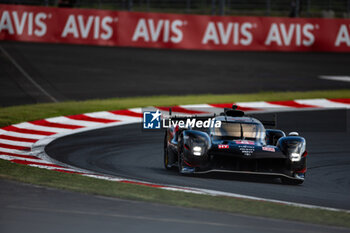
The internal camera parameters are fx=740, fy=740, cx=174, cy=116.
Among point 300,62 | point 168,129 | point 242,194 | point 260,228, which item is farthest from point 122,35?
point 260,228

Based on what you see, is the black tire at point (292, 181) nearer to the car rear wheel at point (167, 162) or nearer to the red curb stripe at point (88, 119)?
the car rear wheel at point (167, 162)

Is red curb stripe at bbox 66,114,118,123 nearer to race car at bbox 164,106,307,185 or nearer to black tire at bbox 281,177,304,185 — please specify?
race car at bbox 164,106,307,185

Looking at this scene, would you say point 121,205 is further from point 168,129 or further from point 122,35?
point 122,35

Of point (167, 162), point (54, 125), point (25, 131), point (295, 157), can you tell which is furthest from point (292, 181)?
point (54, 125)

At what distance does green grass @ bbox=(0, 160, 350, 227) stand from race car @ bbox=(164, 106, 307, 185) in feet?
5.15

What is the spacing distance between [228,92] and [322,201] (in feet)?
44.9

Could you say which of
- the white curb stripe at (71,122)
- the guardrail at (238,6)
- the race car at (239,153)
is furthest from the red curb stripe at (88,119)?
the guardrail at (238,6)

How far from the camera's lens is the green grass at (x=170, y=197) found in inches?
339

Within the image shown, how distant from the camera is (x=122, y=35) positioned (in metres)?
30.9

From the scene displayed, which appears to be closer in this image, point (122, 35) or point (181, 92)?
point (181, 92)

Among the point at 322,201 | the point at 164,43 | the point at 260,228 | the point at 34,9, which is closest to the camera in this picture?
the point at 260,228

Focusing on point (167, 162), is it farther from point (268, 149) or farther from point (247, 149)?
point (268, 149)

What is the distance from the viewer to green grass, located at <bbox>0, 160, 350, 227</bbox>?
8.61 m

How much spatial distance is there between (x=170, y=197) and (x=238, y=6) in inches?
1076
